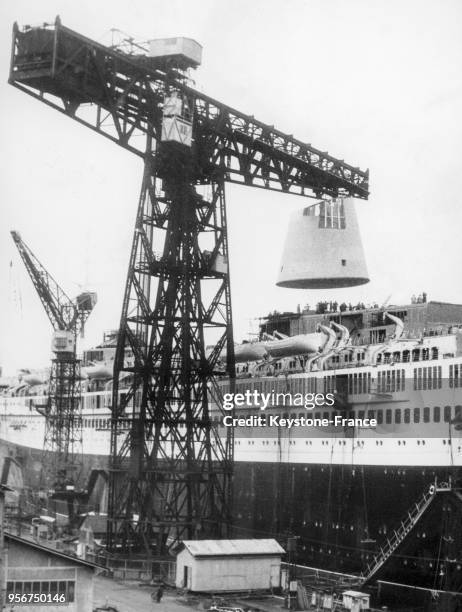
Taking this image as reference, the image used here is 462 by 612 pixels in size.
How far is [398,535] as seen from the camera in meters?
40.8

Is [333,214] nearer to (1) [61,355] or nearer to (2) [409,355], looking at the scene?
(2) [409,355]

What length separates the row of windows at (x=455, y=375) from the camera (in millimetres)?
40406

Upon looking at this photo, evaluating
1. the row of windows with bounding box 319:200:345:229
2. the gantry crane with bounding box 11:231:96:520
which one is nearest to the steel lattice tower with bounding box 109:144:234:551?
the row of windows with bounding box 319:200:345:229

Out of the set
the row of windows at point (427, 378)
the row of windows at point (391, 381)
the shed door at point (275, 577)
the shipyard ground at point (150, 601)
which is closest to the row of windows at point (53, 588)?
the shipyard ground at point (150, 601)

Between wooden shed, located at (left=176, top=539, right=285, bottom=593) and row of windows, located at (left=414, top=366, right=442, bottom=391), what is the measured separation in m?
9.86

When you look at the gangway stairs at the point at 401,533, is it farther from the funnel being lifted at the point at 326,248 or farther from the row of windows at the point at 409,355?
the funnel being lifted at the point at 326,248

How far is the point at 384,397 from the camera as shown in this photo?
43938 mm

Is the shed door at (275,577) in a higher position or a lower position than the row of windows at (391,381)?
lower

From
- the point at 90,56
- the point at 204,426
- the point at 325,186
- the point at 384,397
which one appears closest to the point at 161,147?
the point at 90,56

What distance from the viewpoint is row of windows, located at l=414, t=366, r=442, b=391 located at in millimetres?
41500

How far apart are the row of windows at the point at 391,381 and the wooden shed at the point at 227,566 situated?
9.93 meters

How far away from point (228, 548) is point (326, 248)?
2114cm

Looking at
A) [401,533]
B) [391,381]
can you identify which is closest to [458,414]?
[391,381]

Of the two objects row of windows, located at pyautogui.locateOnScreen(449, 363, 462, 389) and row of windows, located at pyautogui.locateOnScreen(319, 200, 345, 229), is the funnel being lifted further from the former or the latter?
row of windows, located at pyautogui.locateOnScreen(449, 363, 462, 389)
